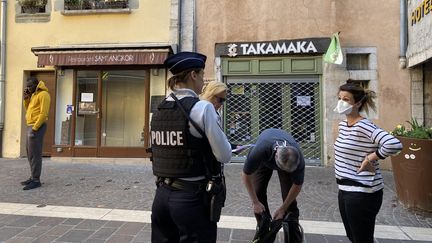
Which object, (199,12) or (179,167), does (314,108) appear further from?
(179,167)

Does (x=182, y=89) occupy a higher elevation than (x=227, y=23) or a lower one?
lower

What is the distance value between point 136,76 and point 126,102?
0.73 m

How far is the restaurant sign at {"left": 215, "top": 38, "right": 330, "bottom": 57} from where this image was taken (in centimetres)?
859

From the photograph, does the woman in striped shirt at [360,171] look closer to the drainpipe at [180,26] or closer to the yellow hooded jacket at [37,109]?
the yellow hooded jacket at [37,109]

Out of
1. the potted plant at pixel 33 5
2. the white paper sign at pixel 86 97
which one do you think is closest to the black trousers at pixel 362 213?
the white paper sign at pixel 86 97

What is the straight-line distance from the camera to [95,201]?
5523mm

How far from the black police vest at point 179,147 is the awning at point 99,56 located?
6527mm

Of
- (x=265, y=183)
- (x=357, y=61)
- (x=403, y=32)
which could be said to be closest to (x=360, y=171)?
(x=265, y=183)

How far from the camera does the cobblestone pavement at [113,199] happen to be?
4.12 m

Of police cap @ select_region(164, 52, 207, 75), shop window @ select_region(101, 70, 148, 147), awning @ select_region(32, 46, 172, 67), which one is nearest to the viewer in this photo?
police cap @ select_region(164, 52, 207, 75)

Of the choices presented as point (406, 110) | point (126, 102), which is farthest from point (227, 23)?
point (406, 110)

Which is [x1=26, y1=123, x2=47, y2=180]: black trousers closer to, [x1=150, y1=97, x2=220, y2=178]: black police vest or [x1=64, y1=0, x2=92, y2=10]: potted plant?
[x1=64, y1=0, x2=92, y2=10]: potted plant

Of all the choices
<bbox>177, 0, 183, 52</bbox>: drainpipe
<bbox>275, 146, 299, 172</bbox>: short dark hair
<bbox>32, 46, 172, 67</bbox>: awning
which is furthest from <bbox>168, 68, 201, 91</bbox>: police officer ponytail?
<bbox>177, 0, 183, 52</bbox>: drainpipe

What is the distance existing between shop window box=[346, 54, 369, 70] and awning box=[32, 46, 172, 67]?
13.4 feet
